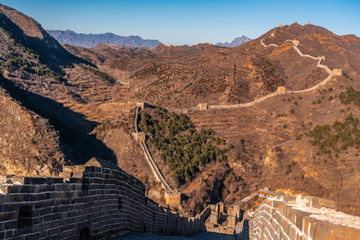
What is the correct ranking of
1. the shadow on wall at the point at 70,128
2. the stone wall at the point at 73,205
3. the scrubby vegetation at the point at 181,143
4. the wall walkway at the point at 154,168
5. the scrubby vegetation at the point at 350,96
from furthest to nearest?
1. the scrubby vegetation at the point at 350,96
2. the shadow on wall at the point at 70,128
3. the scrubby vegetation at the point at 181,143
4. the wall walkway at the point at 154,168
5. the stone wall at the point at 73,205

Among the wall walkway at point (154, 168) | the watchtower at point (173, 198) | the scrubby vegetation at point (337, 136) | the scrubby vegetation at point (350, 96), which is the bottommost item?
the watchtower at point (173, 198)

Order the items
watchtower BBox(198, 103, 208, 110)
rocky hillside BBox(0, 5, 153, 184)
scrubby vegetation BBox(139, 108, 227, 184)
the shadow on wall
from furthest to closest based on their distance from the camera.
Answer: watchtower BBox(198, 103, 208, 110), the shadow on wall, scrubby vegetation BBox(139, 108, 227, 184), rocky hillside BBox(0, 5, 153, 184)

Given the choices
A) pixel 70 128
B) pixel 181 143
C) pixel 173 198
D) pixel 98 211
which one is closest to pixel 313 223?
pixel 98 211

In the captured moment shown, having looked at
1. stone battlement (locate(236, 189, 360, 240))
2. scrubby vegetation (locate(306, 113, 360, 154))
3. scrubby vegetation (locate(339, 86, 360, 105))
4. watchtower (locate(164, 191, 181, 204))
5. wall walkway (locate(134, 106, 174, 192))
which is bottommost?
watchtower (locate(164, 191, 181, 204))

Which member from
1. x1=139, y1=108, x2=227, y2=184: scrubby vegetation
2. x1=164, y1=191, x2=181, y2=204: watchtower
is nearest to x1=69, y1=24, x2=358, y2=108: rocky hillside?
x1=139, y1=108, x2=227, y2=184: scrubby vegetation

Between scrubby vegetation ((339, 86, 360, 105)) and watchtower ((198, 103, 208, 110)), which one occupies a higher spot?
scrubby vegetation ((339, 86, 360, 105))

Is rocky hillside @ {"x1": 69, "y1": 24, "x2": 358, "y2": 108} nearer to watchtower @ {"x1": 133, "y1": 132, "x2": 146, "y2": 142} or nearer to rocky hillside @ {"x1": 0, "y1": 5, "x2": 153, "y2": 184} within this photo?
rocky hillside @ {"x1": 0, "y1": 5, "x2": 153, "y2": 184}

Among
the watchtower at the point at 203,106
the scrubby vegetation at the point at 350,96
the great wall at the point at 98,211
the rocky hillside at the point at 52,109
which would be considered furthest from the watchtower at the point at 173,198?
the scrubby vegetation at the point at 350,96

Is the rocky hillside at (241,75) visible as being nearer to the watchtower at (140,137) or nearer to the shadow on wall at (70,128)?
the shadow on wall at (70,128)
